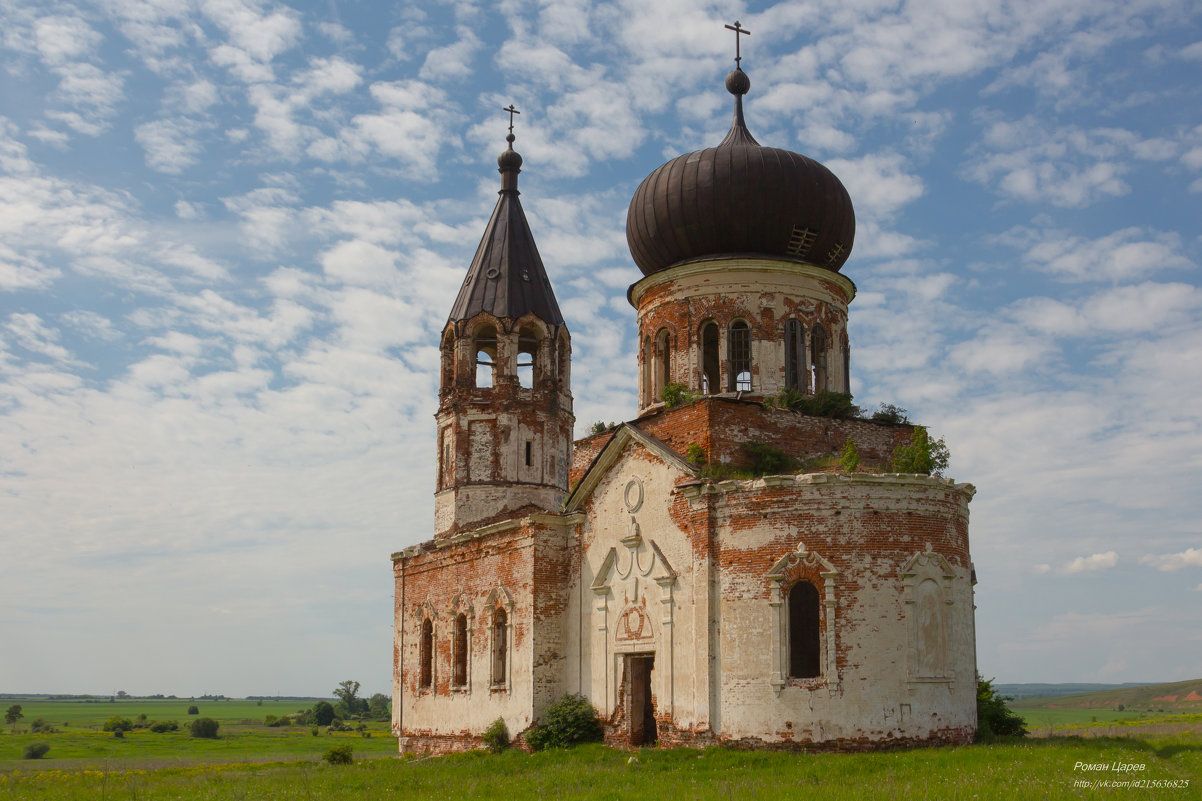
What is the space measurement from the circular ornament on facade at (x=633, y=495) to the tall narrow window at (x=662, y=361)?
2704 millimetres

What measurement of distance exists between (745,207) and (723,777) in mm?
10930

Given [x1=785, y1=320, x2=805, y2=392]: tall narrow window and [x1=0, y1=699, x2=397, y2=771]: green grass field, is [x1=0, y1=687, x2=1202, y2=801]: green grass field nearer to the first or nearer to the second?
[x1=785, y1=320, x2=805, y2=392]: tall narrow window

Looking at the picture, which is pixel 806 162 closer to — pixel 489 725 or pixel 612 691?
pixel 612 691

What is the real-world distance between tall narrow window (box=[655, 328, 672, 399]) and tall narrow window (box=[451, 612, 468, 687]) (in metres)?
7.26

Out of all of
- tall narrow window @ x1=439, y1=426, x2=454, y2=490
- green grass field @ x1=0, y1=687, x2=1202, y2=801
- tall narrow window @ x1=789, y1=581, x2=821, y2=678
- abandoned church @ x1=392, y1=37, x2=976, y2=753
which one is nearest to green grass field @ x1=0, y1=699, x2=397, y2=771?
tall narrow window @ x1=439, y1=426, x2=454, y2=490

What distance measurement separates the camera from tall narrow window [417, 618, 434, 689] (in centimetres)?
2695

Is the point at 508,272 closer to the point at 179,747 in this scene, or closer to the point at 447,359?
the point at 447,359

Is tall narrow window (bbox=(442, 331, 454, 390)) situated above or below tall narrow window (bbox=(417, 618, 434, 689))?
above

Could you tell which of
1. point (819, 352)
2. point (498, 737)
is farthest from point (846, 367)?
point (498, 737)

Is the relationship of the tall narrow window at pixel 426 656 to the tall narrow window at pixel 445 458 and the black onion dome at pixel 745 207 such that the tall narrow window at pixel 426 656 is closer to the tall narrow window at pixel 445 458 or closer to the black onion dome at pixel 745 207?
the tall narrow window at pixel 445 458

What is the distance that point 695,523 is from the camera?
18500mm

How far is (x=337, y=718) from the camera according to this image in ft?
262

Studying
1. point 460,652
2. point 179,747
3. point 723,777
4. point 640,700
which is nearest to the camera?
point 723,777

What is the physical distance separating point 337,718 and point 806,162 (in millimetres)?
68382
